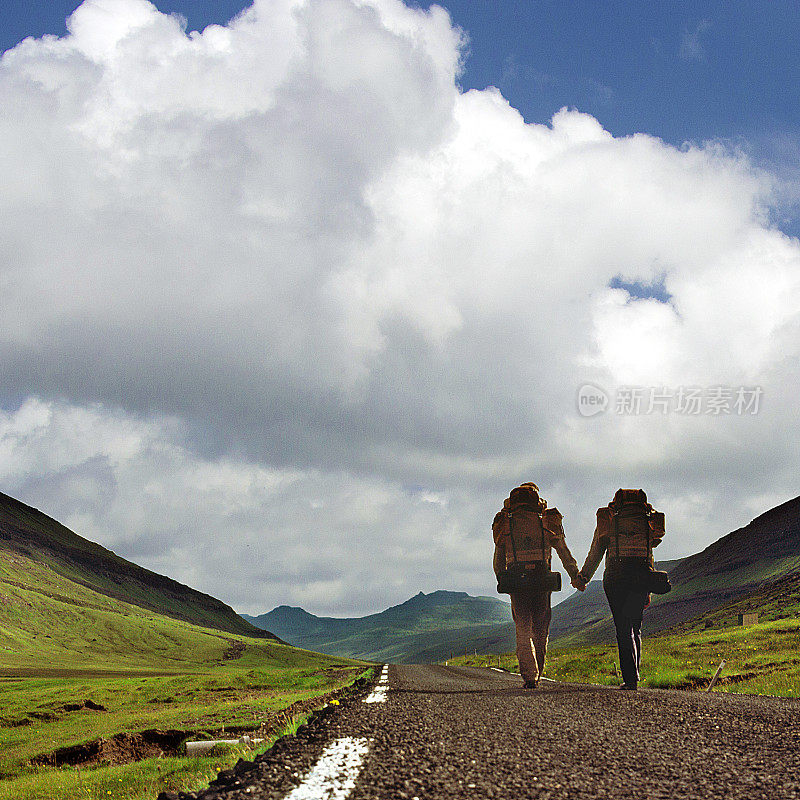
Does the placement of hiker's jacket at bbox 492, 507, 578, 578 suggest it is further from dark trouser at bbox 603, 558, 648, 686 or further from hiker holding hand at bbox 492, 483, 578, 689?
dark trouser at bbox 603, 558, 648, 686

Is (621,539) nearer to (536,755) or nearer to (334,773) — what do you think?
(536,755)

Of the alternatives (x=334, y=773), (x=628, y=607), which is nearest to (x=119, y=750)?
(x=628, y=607)

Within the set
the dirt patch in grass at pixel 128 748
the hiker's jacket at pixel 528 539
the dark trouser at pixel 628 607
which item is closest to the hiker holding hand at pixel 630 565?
the dark trouser at pixel 628 607

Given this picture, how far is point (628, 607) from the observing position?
15.8 meters

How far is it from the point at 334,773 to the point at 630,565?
12.2 m

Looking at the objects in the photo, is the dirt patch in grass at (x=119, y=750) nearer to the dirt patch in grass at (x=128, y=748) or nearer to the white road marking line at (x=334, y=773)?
the dirt patch in grass at (x=128, y=748)

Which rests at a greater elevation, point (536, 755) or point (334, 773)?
point (334, 773)

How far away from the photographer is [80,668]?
595 ft

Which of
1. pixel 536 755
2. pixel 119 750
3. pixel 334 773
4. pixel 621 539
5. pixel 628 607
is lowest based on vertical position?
pixel 119 750

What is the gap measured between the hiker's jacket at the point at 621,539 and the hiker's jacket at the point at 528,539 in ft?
3.78

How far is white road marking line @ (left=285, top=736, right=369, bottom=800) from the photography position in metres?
4.95

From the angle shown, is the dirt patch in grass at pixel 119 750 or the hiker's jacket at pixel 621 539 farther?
the dirt patch in grass at pixel 119 750

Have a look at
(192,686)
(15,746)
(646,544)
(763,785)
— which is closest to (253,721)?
(646,544)

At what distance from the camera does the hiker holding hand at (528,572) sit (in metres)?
17.0
